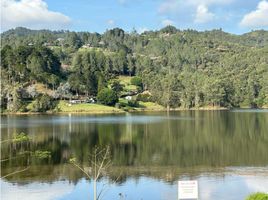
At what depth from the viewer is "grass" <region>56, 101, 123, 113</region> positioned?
161375 millimetres

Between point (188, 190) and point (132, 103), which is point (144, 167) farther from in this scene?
point (132, 103)

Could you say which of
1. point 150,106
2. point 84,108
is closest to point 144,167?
point 84,108

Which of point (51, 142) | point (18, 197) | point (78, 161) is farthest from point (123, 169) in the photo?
point (51, 142)

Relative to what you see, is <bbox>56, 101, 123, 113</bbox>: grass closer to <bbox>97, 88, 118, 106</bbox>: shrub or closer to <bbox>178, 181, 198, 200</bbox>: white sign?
<bbox>97, 88, 118, 106</bbox>: shrub

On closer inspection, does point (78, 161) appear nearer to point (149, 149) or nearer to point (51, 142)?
point (149, 149)

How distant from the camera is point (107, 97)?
167m

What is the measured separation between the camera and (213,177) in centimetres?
3822

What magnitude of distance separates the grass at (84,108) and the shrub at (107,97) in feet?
7.77

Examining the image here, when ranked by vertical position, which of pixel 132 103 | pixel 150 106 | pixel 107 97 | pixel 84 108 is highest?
pixel 107 97

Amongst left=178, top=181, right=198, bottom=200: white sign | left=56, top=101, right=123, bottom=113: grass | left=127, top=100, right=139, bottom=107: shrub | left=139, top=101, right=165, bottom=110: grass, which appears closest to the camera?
left=178, top=181, right=198, bottom=200: white sign

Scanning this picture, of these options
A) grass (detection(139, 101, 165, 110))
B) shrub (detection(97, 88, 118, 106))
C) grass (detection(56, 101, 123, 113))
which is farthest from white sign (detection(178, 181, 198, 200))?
grass (detection(139, 101, 165, 110))

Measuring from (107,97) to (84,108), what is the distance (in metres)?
9.51

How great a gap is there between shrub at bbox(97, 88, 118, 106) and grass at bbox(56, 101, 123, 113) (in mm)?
2368

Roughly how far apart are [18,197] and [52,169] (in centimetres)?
1092
